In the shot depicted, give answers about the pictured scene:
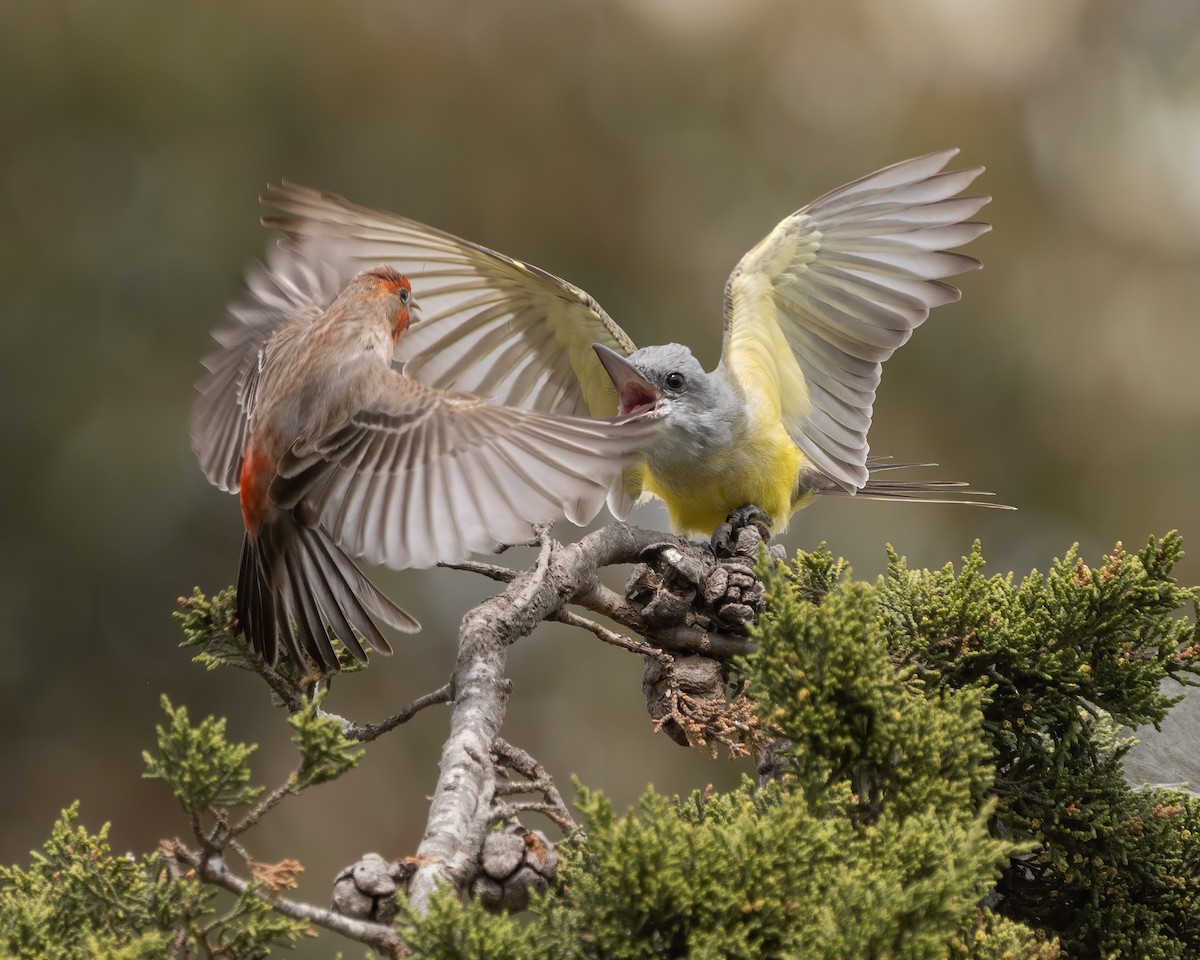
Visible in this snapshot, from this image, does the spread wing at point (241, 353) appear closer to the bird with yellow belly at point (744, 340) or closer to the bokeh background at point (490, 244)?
the bird with yellow belly at point (744, 340)

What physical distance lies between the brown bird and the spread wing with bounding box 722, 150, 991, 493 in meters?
1.43

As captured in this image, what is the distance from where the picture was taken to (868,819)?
1.89m

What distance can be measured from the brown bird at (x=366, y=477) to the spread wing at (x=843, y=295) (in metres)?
1.43

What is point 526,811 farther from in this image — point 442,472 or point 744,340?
point 744,340

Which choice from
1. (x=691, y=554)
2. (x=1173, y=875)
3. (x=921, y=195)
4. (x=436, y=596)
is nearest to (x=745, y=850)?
(x=1173, y=875)

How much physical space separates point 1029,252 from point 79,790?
7.19m

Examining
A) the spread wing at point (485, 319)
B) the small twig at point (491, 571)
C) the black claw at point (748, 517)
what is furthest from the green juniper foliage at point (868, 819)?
the spread wing at point (485, 319)

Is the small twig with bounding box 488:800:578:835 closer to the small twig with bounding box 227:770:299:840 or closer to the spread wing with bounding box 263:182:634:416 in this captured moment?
the small twig with bounding box 227:770:299:840

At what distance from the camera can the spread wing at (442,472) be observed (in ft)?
7.61

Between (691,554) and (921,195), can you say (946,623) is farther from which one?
(921,195)

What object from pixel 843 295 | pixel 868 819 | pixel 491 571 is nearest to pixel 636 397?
pixel 843 295

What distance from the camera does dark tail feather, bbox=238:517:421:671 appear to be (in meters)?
2.45

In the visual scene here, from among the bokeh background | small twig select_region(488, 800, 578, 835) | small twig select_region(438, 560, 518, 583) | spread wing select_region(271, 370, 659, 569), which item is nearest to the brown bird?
spread wing select_region(271, 370, 659, 569)

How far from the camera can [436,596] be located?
7090 mm
